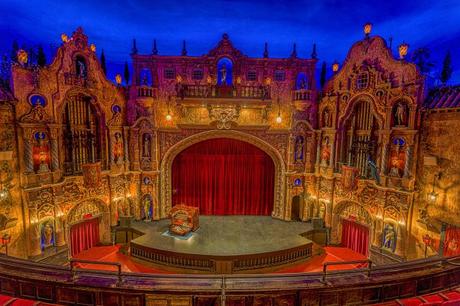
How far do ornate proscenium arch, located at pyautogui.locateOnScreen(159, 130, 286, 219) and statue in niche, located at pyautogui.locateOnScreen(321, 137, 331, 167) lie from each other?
93.2 inches

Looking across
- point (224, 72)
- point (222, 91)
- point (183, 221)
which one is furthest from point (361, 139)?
point (183, 221)

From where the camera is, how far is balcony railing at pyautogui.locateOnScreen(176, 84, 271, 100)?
14.2 m

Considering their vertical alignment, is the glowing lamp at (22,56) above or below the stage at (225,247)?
above

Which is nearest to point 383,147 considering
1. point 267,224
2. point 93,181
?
point 267,224

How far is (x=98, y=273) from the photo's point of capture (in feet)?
19.5

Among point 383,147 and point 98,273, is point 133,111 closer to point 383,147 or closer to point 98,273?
point 98,273

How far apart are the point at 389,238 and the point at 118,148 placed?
15.4m

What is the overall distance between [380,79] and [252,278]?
1131 centimetres

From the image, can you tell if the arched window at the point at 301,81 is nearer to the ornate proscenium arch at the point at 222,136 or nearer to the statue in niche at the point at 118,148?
the ornate proscenium arch at the point at 222,136

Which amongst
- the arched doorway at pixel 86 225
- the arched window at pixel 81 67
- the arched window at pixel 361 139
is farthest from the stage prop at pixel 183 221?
the arched window at pixel 361 139

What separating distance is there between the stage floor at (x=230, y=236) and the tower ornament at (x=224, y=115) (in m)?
5.93

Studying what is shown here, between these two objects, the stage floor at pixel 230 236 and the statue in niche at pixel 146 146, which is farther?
the statue in niche at pixel 146 146

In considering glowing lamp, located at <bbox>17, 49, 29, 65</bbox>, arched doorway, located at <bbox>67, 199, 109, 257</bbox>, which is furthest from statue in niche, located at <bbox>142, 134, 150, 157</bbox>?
glowing lamp, located at <bbox>17, 49, 29, 65</bbox>

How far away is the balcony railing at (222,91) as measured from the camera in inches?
561
